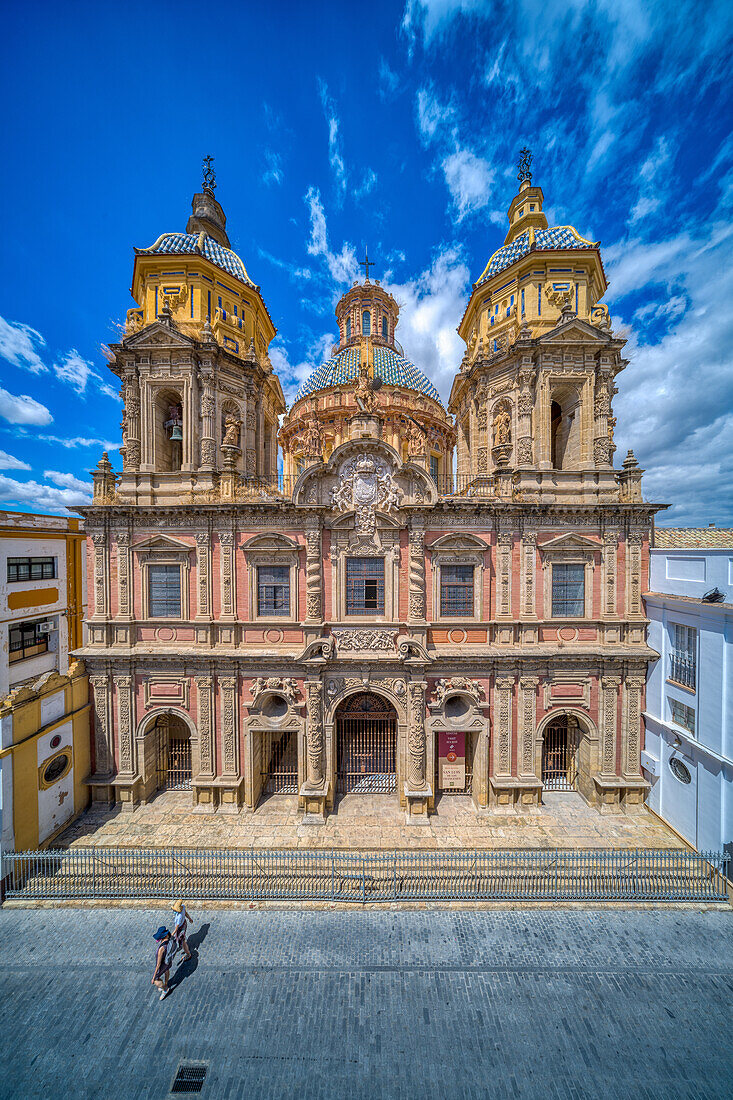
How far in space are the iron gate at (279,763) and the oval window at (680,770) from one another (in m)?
16.8

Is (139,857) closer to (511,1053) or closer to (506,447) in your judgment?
(511,1053)

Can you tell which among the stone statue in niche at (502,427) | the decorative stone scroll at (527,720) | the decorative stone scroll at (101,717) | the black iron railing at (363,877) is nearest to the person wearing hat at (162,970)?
the black iron railing at (363,877)

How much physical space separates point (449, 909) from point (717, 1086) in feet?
21.8

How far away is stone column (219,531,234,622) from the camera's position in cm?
1808

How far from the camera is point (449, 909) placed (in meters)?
13.1

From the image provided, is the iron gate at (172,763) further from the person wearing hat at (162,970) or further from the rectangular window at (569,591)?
the rectangular window at (569,591)

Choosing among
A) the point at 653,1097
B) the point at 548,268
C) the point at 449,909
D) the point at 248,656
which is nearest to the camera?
the point at 653,1097

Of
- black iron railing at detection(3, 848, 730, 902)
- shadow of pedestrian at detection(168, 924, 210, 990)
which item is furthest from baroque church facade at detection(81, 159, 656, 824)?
shadow of pedestrian at detection(168, 924, 210, 990)

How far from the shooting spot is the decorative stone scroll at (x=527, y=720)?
17828 mm

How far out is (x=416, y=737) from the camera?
17.4 m

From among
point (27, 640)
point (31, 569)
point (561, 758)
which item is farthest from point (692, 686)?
point (31, 569)

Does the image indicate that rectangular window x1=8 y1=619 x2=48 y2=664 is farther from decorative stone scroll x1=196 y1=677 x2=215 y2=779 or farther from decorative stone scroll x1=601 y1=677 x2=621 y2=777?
decorative stone scroll x1=601 y1=677 x2=621 y2=777

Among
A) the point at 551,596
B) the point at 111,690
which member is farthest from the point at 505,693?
the point at 111,690

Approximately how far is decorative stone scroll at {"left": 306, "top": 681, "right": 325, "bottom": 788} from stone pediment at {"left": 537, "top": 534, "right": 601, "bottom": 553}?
12132 millimetres
